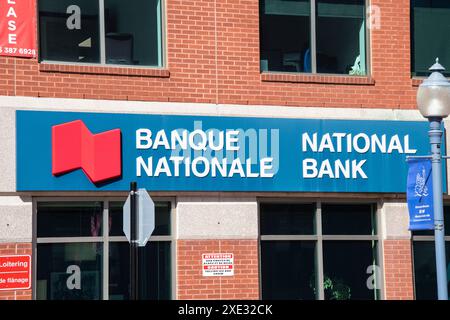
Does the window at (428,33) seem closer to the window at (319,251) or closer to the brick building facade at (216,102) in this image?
the brick building facade at (216,102)

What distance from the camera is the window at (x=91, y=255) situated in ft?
58.9

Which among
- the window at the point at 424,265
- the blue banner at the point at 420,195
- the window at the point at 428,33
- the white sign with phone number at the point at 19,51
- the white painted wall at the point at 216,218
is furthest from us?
the window at the point at 428,33

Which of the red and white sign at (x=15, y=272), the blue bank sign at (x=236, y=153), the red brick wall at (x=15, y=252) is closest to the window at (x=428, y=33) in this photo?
the blue bank sign at (x=236, y=153)

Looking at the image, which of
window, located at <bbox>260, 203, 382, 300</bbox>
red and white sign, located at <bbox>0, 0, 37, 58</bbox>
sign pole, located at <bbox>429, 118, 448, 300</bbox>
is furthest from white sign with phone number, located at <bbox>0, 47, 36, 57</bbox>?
sign pole, located at <bbox>429, 118, 448, 300</bbox>

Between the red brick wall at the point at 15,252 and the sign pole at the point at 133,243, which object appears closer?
the sign pole at the point at 133,243

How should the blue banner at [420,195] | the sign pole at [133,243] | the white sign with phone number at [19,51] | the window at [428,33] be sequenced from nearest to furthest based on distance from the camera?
the sign pole at [133,243]
the blue banner at [420,195]
the white sign with phone number at [19,51]
the window at [428,33]

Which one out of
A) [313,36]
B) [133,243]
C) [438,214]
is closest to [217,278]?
[133,243]

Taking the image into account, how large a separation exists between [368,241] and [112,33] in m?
5.62

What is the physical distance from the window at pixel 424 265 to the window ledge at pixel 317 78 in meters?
2.80

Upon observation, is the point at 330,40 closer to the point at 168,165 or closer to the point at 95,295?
the point at 168,165

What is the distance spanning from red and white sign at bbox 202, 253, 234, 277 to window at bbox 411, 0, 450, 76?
16.1ft

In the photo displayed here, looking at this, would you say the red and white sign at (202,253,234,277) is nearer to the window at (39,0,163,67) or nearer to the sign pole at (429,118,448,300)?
the window at (39,0,163,67)

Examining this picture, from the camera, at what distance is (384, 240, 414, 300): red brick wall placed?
19469mm

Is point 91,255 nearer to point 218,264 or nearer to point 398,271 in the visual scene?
point 218,264
